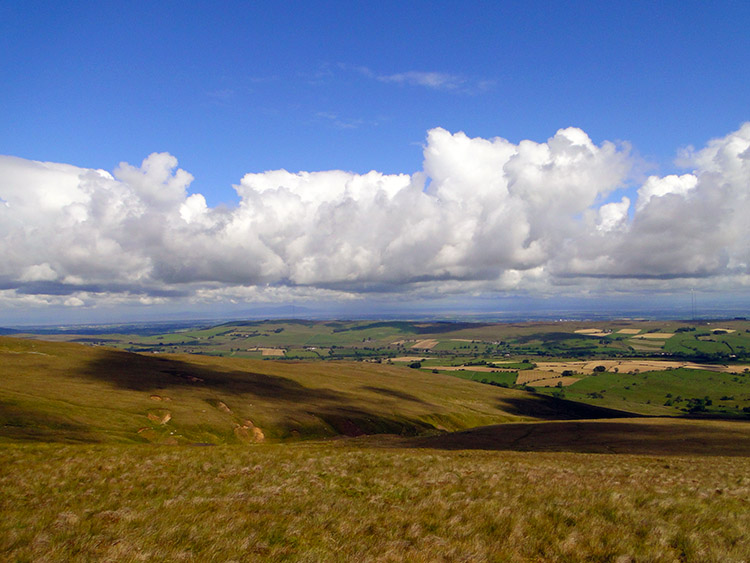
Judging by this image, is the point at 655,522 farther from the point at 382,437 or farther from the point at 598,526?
the point at 382,437

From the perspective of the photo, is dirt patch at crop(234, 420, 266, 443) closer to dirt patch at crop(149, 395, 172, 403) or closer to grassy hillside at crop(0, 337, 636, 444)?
grassy hillside at crop(0, 337, 636, 444)

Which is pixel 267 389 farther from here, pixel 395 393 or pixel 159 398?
pixel 395 393

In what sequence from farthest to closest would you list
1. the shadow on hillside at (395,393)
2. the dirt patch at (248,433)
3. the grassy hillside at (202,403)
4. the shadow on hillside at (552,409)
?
the shadow on hillside at (552,409)
the shadow on hillside at (395,393)
the dirt patch at (248,433)
the grassy hillside at (202,403)

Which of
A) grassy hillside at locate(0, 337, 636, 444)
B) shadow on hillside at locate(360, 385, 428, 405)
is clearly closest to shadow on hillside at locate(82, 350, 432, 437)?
grassy hillside at locate(0, 337, 636, 444)

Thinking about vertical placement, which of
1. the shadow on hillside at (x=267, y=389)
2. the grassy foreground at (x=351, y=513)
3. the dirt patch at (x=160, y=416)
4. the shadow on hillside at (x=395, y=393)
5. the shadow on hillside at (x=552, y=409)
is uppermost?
the grassy foreground at (x=351, y=513)

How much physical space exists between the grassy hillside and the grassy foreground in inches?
1211

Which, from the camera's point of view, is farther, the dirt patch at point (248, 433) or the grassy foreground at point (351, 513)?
the dirt patch at point (248, 433)

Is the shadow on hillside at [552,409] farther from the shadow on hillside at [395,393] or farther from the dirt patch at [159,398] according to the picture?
the dirt patch at [159,398]

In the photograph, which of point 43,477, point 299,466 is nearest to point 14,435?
point 43,477

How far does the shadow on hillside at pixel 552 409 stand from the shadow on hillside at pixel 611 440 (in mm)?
64091

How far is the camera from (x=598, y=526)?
12.5 metres

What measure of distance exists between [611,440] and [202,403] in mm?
70668

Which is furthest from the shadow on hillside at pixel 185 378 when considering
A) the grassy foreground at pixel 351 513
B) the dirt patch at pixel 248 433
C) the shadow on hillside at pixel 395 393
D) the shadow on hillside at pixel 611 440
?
the grassy foreground at pixel 351 513

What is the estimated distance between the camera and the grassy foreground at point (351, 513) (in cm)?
1034
